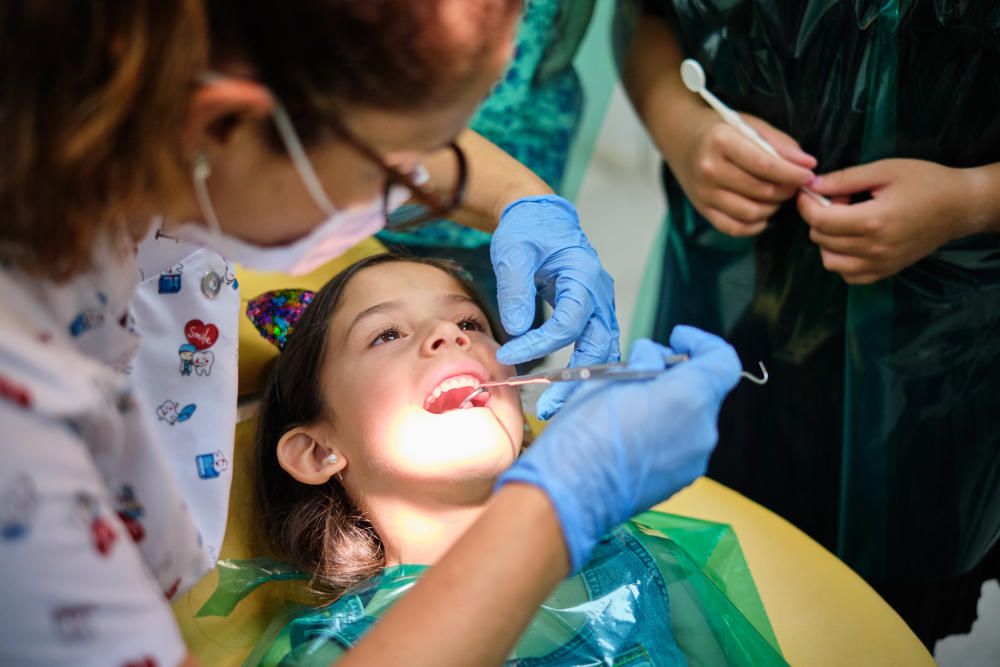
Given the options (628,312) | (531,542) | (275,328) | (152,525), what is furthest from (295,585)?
(628,312)

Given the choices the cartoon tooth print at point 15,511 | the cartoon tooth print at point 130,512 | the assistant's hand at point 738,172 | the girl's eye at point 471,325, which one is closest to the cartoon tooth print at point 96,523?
the cartoon tooth print at point 15,511

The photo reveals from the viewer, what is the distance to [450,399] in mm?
1280

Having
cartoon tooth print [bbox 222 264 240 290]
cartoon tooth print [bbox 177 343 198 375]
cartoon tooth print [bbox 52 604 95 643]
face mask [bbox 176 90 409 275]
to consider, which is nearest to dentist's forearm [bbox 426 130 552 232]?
cartoon tooth print [bbox 222 264 240 290]

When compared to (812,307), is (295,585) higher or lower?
lower

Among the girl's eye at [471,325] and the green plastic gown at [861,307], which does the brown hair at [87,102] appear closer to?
the girl's eye at [471,325]

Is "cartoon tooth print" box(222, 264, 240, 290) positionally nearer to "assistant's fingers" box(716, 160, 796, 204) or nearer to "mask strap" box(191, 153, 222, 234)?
"mask strap" box(191, 153, 222, 234)

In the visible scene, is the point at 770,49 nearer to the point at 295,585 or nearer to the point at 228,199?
the point at 228,199

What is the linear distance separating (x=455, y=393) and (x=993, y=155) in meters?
0.87

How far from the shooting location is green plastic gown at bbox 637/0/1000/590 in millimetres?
1256

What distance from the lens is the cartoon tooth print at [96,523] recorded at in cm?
68

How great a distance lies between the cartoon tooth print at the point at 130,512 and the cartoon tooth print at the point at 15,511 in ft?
0.62

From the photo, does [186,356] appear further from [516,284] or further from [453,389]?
[516,284]

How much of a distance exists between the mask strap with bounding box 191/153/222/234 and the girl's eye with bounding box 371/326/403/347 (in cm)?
60

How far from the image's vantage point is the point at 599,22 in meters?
1.80
